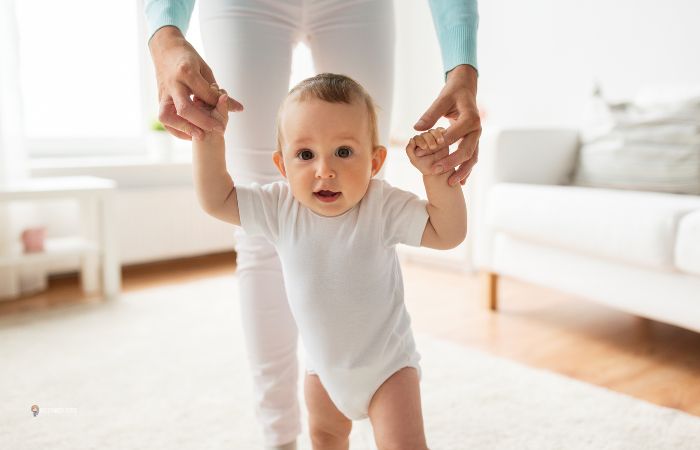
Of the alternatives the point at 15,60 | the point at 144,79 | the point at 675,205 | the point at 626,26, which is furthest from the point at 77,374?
the point at 626,26

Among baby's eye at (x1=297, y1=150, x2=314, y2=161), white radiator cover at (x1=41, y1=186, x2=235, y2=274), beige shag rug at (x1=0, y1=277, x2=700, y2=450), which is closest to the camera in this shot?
baby's eye at (x1=297, y1=150, x2=314, y2=161)

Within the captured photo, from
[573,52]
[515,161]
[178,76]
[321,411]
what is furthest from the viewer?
[573,52]

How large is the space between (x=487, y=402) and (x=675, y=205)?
75cm

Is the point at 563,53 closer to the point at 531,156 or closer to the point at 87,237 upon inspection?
the point at 531,156

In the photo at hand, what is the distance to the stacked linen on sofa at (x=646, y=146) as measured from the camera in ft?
6.40

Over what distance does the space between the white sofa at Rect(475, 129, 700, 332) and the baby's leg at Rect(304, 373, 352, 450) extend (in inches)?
43.3

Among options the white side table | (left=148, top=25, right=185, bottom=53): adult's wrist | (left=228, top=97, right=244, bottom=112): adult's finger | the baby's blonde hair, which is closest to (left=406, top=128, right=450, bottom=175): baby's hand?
the baby's blonde hair

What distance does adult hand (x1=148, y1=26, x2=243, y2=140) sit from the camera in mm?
709

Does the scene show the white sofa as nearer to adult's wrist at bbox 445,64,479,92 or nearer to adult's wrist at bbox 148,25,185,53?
adult's wrist at bbox 445,64,479,92

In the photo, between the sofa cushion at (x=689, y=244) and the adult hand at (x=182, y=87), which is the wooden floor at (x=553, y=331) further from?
the adult hand at (x=182, y=87)

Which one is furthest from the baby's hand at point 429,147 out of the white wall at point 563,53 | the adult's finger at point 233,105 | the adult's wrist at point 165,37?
the white wall at point 563,53

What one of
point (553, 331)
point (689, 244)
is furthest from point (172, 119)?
point (553, 331)

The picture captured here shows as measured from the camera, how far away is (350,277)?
82 centimetres

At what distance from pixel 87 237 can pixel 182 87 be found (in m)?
2.08
